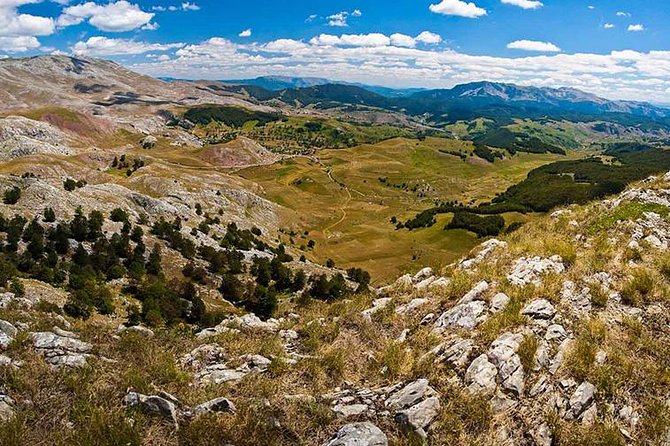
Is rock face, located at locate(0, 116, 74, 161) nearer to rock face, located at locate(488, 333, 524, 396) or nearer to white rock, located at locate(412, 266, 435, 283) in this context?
white rock, located at locate(412, 266, 435, 283)

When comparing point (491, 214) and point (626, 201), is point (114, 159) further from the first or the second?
point (626, 201)

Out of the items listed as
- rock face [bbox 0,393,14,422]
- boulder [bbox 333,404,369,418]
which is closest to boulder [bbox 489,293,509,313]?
boulder [bbox 333,404,369,418]

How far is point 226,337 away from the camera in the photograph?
52.1 ft

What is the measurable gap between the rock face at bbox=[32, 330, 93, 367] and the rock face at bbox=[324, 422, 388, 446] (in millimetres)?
7462

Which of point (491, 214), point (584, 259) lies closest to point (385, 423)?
point (584, 259)

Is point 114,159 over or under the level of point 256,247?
over

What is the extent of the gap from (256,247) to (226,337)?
287 feet

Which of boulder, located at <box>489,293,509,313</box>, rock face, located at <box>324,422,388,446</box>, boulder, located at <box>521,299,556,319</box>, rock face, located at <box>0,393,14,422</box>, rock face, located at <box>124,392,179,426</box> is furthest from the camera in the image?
boulder, located at <box>489,293,509,313</box>

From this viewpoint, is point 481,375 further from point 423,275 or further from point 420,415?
point 423,275

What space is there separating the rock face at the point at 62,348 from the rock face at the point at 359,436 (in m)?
7.46

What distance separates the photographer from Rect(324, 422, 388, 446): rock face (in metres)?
9.29

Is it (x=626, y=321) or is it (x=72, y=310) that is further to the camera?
(x=72, y=310)

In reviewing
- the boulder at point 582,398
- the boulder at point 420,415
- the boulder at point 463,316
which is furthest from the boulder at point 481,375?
the boulder at point 463,316

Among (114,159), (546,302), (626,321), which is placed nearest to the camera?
(626,321)
